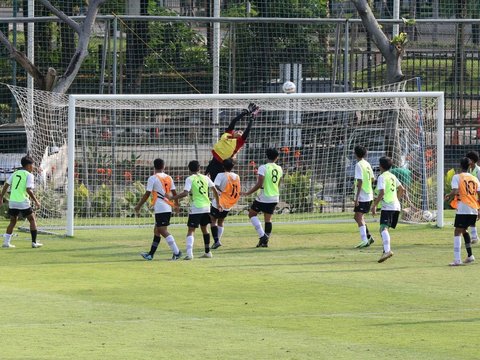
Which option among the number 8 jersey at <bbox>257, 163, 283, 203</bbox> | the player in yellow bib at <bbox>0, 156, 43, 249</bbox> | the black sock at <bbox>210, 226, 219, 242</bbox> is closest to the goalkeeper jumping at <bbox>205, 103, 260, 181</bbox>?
the number 8 jersey at <bbox>257, 163, 283, 203</bbox>

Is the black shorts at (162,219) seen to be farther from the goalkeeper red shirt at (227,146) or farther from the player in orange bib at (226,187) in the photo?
the goalkeeper red shirt at (227,146)

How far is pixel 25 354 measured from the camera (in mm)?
11617

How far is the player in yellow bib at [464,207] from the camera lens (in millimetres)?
18969

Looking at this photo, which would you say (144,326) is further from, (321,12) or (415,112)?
(321,12)

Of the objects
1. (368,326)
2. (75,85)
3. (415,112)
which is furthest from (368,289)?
(75,85)

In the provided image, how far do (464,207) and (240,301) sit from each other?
554 cm

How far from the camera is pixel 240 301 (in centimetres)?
1524

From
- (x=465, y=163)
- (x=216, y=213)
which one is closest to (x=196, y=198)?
(x=216, y=213)

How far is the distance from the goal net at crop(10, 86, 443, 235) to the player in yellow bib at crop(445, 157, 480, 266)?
561 centimetres

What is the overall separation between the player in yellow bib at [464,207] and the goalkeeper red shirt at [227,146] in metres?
5.19

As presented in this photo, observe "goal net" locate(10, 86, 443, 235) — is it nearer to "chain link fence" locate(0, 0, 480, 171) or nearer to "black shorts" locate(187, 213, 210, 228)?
"chain link fence" locate(0, 0, 480, 171)

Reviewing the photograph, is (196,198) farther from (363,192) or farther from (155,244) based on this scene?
(363,192)

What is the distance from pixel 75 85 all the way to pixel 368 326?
20078mm

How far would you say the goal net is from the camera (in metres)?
24.9
